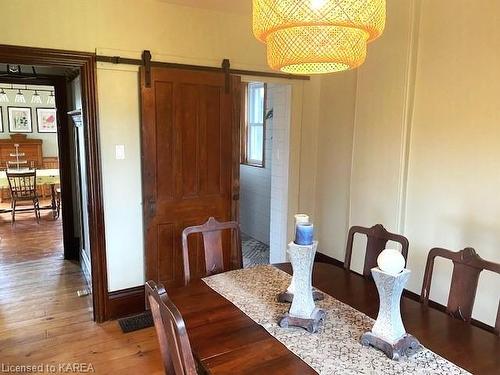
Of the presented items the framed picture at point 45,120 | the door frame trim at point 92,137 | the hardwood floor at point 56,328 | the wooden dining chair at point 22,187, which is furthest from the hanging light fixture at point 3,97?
the door frame trim at point 92,137

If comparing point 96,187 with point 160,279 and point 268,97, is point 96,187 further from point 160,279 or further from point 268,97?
point 268,97

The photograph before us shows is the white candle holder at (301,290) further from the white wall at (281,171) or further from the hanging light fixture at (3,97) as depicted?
the hanging light fixture at (3,97)

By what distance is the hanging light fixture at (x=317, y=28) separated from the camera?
1405 mm

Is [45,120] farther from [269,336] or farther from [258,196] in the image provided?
[269,336]

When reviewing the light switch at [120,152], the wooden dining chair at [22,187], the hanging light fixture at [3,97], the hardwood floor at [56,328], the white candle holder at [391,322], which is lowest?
the hardwood floor at [56,328]

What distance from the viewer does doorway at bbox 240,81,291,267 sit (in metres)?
4.00

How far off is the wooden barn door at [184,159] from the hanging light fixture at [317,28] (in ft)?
5.26

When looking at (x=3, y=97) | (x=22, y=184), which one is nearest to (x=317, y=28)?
(x=22, y=184)

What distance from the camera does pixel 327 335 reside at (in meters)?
1.54

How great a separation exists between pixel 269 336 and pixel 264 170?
3.66 metres

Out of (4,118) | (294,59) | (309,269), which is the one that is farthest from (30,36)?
(4,118)

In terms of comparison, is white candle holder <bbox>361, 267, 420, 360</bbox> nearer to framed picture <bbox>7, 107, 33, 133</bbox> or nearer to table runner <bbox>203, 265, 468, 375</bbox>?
table runner <bbox>203, 265, 468, 375</bbox>

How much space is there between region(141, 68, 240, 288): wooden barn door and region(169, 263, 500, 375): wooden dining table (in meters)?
1.37

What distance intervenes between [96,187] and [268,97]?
250 cm
